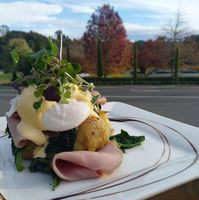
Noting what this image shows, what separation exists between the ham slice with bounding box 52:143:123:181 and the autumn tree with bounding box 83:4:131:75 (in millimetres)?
27674

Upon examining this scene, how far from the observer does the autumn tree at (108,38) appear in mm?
Result: 29297

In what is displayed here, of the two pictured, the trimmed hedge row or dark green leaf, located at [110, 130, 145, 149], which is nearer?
dark green leaf, located at [110, 130, 145, 149]

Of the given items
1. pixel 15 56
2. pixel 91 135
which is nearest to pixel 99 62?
pixel 15 56

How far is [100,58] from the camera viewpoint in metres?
27.5

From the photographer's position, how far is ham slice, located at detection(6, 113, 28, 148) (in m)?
1.87

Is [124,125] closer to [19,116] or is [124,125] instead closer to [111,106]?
[111,106]

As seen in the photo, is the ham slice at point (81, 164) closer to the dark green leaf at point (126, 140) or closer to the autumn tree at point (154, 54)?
the dark green leaf at point (126, 140)

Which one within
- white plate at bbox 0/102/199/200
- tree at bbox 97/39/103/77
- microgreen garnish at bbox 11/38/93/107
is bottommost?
tree at bbox 97/39/103/77

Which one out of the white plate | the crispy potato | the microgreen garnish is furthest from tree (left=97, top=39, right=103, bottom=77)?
the crispy potato

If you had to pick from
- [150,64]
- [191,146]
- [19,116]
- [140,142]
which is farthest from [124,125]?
[150,64]

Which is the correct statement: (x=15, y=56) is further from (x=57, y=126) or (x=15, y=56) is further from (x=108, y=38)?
(x=108, y=38)

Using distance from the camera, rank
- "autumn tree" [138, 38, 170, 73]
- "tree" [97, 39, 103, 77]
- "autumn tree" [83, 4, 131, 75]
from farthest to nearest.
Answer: "autumn tree" [138, 38, 170, 73], "autumn tree" [83, 4, 131, 75], "tree" [97, 39, 103, 77]

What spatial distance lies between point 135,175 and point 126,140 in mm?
512

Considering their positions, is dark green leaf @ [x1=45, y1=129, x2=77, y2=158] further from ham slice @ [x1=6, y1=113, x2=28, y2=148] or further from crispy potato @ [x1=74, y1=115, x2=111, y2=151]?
ham slice @ [x1=6, y1=113, x2=28, y2=148]
